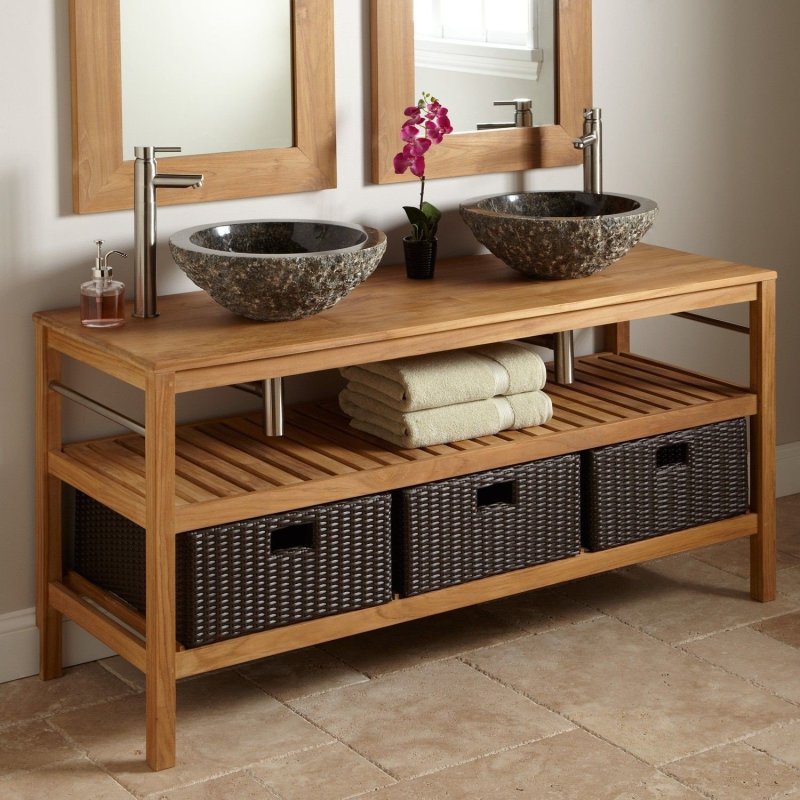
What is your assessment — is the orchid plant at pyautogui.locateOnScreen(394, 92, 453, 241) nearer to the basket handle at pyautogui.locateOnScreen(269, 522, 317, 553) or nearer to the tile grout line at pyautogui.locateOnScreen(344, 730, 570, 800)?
the basket handle at pyautogui.locateOnScreen(269, 522, 317, 553)

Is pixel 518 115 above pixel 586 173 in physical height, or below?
above

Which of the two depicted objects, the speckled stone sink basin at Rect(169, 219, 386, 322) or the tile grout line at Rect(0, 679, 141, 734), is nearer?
the speckled stone sink basin at Rect(169, 219, 386, 322)

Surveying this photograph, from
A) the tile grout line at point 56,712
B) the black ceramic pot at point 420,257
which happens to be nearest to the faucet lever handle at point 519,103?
the black ceramic pot at point 420,257

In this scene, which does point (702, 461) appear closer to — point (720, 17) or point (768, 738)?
point (768, 738)

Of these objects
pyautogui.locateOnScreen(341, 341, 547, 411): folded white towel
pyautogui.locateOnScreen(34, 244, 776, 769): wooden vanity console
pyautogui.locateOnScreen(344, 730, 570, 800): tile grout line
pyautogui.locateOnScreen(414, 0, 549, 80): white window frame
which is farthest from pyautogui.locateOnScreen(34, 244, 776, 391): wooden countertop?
pyautogui.locateOnScreen(344, 730, 570, 800): tile grout line

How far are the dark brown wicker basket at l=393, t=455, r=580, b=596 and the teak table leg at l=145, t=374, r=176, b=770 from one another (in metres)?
0.47

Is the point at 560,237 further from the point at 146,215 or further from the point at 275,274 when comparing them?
the point at 146,215

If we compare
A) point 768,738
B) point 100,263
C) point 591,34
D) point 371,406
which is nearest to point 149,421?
point 100,263

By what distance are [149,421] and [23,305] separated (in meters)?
0.49

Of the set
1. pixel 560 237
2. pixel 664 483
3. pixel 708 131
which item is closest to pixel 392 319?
pixel 560 237

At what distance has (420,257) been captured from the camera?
112 inches

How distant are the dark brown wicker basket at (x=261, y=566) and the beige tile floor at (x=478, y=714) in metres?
0.22

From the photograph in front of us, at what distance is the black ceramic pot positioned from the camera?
9.30 ft

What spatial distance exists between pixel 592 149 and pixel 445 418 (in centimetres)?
81
